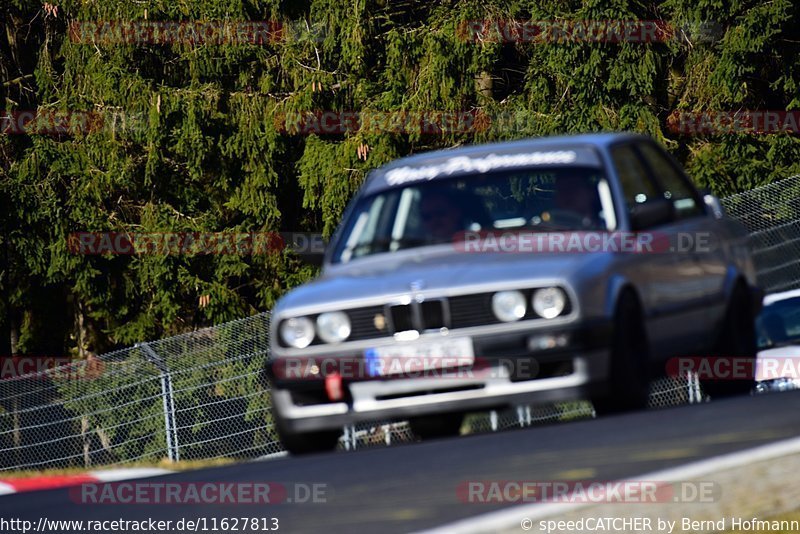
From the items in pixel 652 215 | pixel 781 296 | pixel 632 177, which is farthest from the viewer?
pixel 781 296

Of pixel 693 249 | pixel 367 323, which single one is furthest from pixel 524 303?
pixel 693 249

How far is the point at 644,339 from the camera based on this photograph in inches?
334

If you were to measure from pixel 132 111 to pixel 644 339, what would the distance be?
22.5m

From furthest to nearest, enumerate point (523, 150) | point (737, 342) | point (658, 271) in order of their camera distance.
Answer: point (737, 342)
point (523, 150)
point (658, 271)

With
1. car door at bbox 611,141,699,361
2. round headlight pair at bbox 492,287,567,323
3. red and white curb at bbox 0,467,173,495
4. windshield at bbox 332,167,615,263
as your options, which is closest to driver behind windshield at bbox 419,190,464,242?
windshield at bbox 332,167,615,263

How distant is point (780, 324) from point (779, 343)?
0.58 ft

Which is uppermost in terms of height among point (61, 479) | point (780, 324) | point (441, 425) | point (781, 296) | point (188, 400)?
point (441, 425)

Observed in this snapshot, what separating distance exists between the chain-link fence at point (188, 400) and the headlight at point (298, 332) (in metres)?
6.49

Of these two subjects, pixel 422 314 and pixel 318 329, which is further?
pixel 318 329

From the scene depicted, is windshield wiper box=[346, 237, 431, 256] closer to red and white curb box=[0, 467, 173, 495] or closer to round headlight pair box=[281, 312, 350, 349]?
round headlight pair box=[281, 312, 350, 349]

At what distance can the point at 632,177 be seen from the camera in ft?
30.7

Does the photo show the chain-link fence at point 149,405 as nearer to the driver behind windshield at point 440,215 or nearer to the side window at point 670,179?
the side window at point 670,179

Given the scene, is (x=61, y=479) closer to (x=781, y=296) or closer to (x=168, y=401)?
(x=168, y=401)

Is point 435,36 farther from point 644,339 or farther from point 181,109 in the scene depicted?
point 644,339
